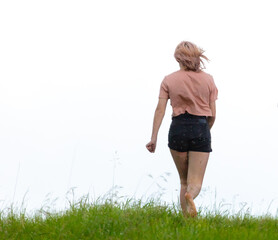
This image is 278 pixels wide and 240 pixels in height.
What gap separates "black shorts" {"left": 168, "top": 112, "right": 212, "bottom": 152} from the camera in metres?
7.03

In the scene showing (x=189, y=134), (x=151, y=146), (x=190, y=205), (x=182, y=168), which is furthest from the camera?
(x=182, y=168)

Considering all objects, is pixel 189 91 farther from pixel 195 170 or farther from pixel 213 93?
pixel 195 170

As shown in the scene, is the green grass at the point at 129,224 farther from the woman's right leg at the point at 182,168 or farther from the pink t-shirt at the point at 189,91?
the pink t-shirt at the point at 189,91

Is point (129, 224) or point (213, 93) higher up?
point (213, 93)

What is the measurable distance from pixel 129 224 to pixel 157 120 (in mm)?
1576

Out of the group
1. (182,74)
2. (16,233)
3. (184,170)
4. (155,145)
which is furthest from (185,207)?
(16,233)

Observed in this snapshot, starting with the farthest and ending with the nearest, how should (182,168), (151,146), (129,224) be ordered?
(182,168) < (151,146) < (129,224)

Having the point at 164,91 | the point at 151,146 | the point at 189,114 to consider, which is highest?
the point at 164,91

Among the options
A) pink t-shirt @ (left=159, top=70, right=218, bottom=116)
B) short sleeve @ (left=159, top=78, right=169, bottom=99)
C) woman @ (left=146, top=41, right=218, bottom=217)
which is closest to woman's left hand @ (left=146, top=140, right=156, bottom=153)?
woman @ (left=146, top=41, right=218, bottom=217)

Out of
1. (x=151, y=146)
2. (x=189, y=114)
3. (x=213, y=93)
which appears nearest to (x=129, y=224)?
(x=151, y=146)

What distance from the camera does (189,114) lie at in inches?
279

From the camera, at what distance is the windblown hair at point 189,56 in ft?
23.4

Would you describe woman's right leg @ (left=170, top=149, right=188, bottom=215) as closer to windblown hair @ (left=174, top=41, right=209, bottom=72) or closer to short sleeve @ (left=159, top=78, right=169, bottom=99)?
short sleeve @ (left=159, top=78, right=169, bottom=99)

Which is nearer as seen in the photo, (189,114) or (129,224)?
(129,224)
